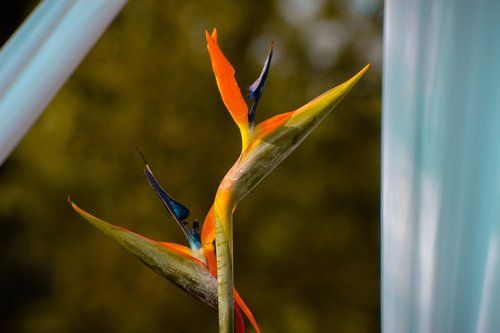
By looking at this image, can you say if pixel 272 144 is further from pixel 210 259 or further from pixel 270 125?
pixel 210 259

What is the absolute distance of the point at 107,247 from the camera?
5.02ft

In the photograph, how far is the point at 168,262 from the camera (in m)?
0.77

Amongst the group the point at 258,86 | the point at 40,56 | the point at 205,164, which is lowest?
the point at 205,164

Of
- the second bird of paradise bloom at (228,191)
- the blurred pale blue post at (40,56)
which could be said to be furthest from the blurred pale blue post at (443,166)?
the blurred pale blue post at (40,56)

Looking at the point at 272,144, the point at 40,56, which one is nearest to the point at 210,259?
the point at 272,144

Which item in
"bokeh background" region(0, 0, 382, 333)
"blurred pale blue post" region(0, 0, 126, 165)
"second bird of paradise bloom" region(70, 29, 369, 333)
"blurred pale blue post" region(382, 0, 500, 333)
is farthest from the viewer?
"bokeh background" region(0, 0, 382, 333)

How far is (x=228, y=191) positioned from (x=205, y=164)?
→ 31.4 inches

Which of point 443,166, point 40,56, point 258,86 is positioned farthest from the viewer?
point 443,166

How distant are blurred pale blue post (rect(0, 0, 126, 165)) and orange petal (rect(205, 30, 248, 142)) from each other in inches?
5.1

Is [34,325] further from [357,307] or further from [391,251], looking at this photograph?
[391,251]

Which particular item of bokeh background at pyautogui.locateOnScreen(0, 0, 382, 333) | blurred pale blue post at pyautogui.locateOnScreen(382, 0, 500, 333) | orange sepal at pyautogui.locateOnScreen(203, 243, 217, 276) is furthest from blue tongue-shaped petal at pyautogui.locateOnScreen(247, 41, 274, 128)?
bokeh background at pyautogui.locateOnScreen(0, 0, 382, 333)

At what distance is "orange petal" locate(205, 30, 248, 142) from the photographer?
760 millimetres

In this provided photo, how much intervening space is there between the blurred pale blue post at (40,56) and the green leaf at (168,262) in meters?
0.14

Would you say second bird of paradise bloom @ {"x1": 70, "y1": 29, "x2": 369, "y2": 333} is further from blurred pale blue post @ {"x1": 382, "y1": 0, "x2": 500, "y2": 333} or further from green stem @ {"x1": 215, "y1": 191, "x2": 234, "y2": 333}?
blurred pale blue post @ {"x1": 382, "y1": 0, "x2": 500, "y2": 333}
